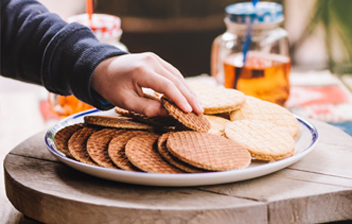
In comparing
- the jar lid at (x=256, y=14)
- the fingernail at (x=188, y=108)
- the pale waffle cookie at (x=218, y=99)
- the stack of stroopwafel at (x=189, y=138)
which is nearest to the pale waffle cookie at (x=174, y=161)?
the stack of stroopwafel at (x=189, y=138)

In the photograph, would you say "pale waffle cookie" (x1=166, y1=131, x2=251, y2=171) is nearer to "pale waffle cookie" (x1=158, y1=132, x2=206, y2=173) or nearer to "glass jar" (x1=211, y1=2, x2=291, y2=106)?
"pale waffle cookie" (x1=158, y1=132, x2=206, y2=173)

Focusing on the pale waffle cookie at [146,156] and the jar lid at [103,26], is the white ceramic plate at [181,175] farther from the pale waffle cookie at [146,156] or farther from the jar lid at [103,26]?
the jar lid at [103,26]

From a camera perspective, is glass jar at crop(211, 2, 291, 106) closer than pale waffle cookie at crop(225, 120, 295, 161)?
No

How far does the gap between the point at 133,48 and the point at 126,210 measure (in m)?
2.00

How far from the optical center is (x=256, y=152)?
2.96ft

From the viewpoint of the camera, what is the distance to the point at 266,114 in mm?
1118

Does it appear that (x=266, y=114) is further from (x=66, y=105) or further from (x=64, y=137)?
(x=66, y=105)

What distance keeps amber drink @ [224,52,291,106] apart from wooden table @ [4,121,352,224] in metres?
0.57

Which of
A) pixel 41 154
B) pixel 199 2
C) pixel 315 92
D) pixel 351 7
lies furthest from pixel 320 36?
pixel 41 154

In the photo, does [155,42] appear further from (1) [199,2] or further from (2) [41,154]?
(2) [41,154]

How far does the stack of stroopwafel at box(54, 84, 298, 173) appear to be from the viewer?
0.84m

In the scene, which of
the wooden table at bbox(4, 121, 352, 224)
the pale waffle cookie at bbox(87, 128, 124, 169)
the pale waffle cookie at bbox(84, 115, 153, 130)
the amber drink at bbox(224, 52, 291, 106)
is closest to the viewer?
the wooden table at bbox(4, 121, 352, 224)

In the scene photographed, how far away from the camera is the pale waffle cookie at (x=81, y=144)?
0.89 meters

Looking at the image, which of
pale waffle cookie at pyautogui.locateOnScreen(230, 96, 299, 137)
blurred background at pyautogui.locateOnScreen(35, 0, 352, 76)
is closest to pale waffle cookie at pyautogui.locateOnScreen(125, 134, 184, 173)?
pale waffle cookie at pyautogui.locateOnScreen(230, 96, 299, 137)
